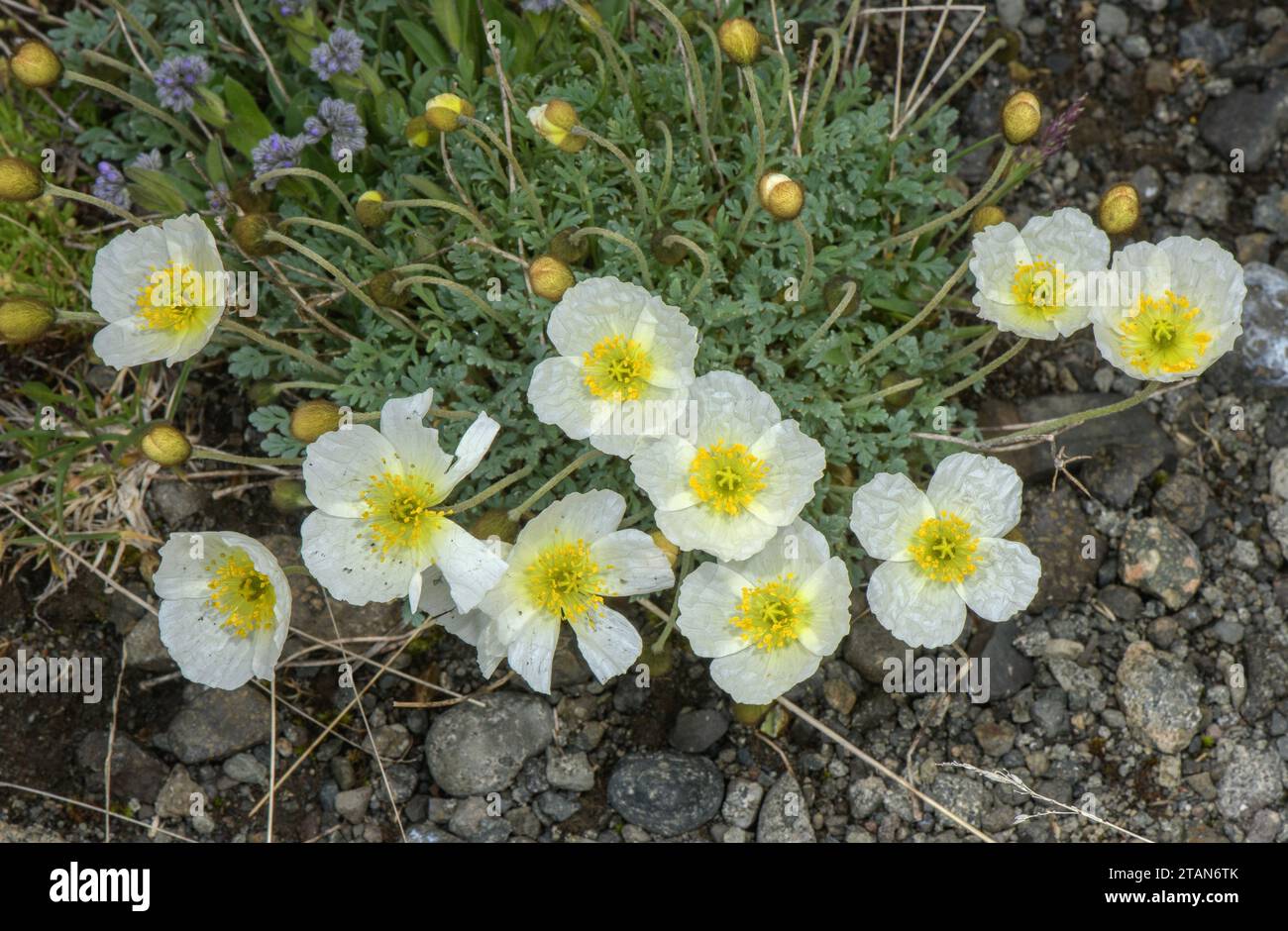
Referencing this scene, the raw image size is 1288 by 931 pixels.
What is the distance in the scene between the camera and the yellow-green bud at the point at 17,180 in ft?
9.80

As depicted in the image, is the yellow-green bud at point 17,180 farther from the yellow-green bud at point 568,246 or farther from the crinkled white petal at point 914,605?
the crinkled white petal at point 914,605

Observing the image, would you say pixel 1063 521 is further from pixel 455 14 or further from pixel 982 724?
pixel 455 14

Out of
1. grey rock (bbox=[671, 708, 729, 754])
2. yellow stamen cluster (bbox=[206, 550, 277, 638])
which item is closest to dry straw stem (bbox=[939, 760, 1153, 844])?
grey rock (bbox=[671, 708, 729, 754])

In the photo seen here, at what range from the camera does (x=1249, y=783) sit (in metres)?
3.57

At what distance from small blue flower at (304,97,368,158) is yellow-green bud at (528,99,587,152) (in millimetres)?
558

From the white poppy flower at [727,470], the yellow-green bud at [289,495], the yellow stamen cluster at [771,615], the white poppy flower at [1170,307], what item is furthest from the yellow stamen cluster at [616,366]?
the white poppy flower at [1170,307]

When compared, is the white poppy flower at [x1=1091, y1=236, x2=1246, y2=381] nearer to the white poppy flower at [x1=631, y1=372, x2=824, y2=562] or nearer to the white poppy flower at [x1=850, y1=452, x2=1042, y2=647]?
the white poppy flower at [x1=850, y1=452, x2=1042, y2=647]

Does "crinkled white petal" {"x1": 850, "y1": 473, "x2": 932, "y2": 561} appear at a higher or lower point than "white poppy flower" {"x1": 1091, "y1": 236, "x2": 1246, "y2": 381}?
lower

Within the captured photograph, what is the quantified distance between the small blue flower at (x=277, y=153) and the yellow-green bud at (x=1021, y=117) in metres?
2.01

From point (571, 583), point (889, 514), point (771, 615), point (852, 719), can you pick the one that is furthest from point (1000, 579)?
point (571, 583)

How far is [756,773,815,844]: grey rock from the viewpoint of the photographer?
11.6 feet

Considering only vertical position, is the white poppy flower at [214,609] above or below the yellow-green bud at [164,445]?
below

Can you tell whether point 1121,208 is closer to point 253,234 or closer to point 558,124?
point 558,124

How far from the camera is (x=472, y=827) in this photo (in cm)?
353
